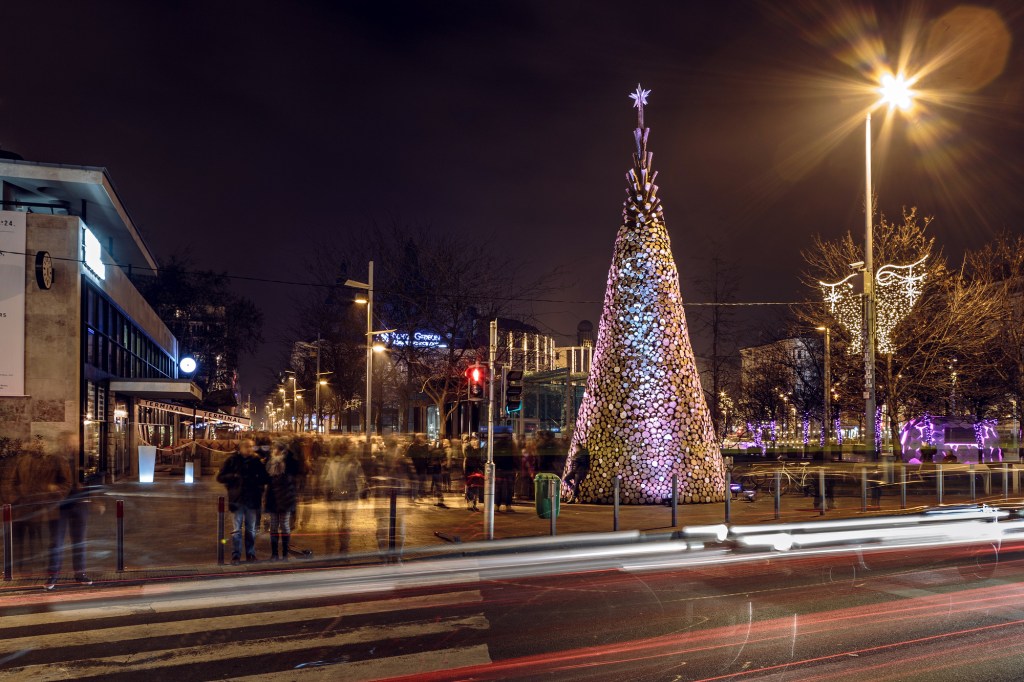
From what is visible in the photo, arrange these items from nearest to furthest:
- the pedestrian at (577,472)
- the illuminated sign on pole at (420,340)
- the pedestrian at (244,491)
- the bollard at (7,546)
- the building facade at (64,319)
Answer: the bollard at (7,546)
the pedestrian at (244,491)
the pedestrian at (577,472)
the building facade at (64,319)
the illuminated sign on pole at (420,340)

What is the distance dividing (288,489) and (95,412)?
16.6 m

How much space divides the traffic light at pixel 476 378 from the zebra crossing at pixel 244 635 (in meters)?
5.97

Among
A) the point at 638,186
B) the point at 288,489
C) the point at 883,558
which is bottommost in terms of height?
the point at 883,558

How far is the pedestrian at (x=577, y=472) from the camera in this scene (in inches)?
768

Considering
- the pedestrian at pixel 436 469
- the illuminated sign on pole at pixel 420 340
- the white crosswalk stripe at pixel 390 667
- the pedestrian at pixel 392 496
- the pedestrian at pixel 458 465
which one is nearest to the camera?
the white crosswalk stripe at pixel 390 667

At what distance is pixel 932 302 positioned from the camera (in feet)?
91.4

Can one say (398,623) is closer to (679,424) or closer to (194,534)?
(194,534)

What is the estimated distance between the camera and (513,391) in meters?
15.4

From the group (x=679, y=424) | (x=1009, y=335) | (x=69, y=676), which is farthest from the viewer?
(x=1009, y=335)

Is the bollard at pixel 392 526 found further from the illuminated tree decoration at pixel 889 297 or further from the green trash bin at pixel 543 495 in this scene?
the illuminated tree decoration at pixel 889 297

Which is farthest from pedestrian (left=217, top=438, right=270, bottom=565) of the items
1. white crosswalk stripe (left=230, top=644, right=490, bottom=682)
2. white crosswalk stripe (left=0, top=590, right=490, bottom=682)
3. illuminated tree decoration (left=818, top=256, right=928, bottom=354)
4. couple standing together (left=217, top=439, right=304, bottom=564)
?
illuminated tree decoration (left=818, top=256, right=928, bottom=354)

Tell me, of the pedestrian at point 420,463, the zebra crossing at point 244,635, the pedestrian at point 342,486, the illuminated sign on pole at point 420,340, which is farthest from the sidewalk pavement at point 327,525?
the illuminated sign on pole at point 420,340

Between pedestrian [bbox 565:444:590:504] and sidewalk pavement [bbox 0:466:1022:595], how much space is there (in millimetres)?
299

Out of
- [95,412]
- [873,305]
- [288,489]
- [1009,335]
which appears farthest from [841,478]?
[95,412]
